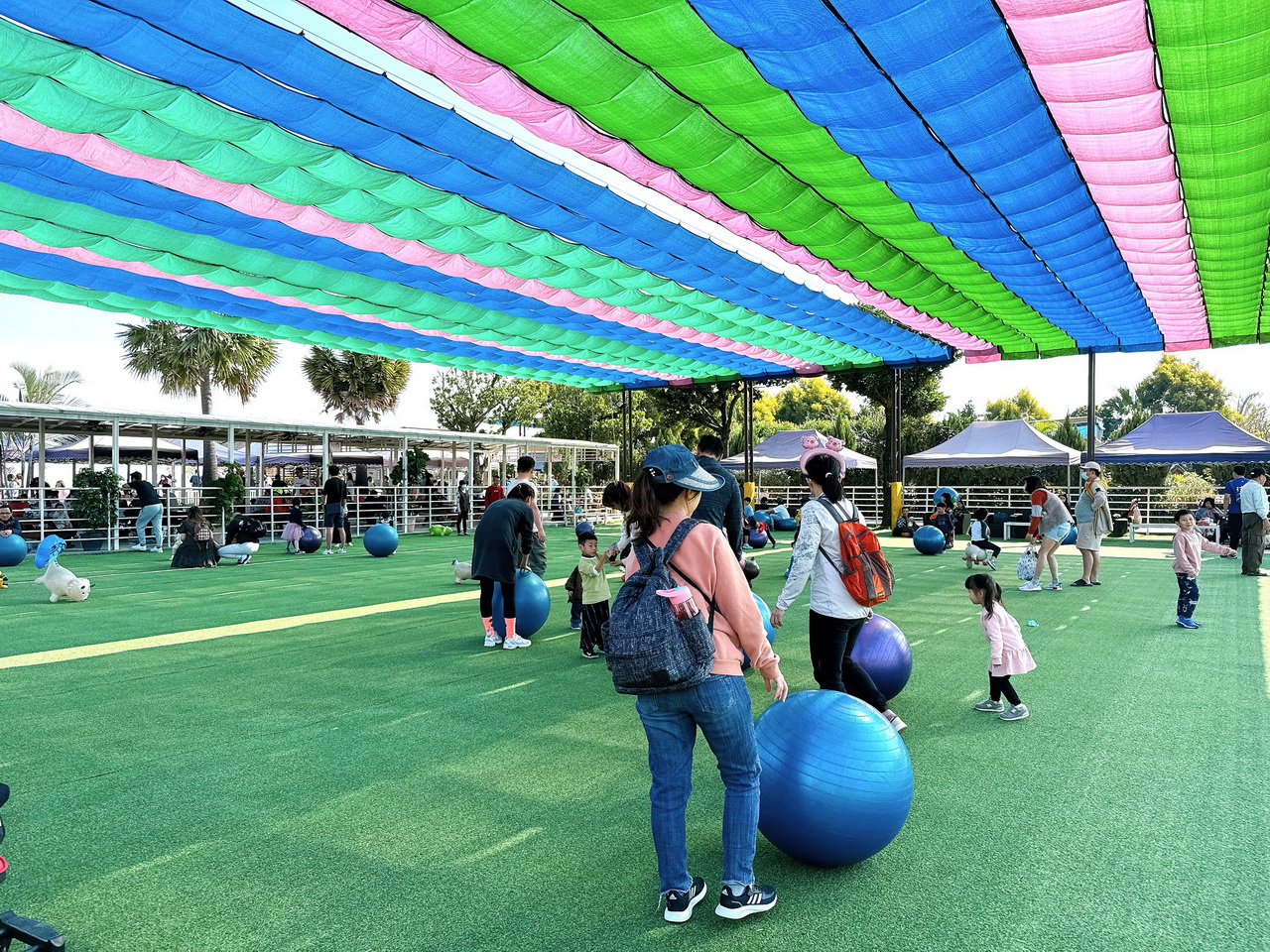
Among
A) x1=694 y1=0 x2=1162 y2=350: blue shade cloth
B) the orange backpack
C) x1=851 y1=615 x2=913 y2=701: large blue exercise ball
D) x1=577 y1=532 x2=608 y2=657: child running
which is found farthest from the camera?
x1=577 y1=532 x2=608 y2=657: child running

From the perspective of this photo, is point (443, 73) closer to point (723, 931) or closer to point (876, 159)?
point (876, 159)

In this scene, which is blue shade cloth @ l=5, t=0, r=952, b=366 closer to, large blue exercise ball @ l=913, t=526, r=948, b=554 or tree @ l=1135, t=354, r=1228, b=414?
large blue exercise ball @ l=913, t=526, r=948, b=554

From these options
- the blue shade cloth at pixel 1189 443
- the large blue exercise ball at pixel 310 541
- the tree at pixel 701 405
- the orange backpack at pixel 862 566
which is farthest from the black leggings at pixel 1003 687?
the tree at pixel 701 405

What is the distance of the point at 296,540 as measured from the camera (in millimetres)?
19922

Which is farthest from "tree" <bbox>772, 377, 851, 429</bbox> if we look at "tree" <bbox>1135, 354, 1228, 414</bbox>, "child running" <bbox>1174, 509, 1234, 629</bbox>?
"child running" <bbox>1174, 509, 1234, 629</bbox>

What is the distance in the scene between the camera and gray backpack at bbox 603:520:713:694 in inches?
114

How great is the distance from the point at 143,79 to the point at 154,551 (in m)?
15.4

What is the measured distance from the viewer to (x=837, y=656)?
4.98 metres

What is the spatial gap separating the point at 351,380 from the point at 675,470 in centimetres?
4089

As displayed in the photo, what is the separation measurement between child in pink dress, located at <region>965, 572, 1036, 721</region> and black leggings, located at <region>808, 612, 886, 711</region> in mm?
1115

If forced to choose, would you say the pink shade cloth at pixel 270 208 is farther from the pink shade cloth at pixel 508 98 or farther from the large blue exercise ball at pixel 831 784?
the large blue exercise ball at pixel 831 784

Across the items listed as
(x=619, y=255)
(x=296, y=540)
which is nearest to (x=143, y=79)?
(x=619, y=255)

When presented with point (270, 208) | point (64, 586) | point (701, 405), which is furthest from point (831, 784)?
point (701, 405)

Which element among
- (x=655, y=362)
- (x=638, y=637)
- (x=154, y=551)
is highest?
(x=655, y=362)
